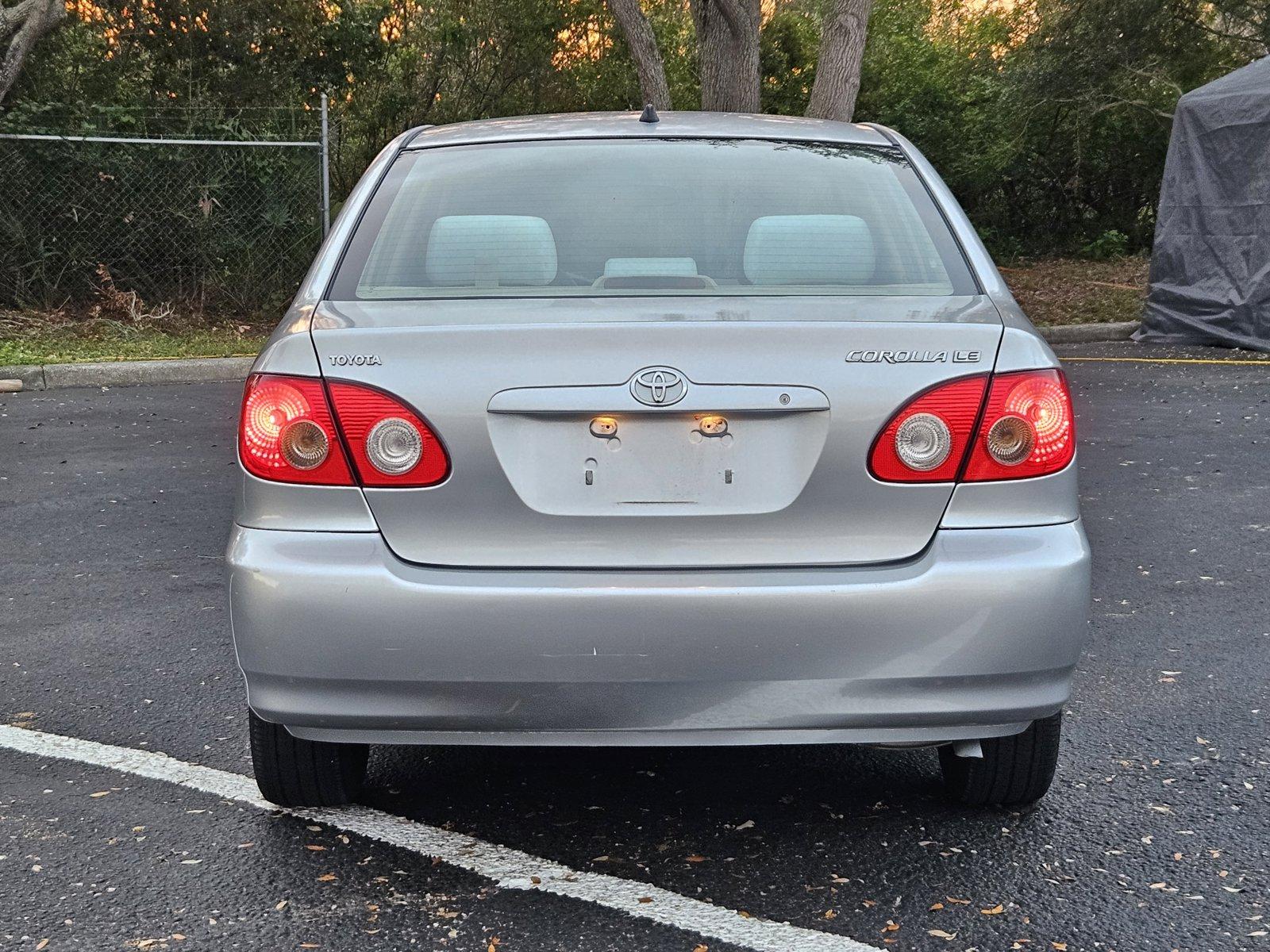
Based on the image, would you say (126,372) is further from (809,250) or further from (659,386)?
(659,386)

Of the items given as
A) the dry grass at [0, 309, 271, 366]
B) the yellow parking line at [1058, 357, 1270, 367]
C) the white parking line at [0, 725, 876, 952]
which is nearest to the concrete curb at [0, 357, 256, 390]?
the dry grass at [0, 309, 271, 366]

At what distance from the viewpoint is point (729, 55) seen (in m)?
15.5

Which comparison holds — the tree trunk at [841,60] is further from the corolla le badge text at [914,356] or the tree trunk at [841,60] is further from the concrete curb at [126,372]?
the corolla le badge text at [914,356]

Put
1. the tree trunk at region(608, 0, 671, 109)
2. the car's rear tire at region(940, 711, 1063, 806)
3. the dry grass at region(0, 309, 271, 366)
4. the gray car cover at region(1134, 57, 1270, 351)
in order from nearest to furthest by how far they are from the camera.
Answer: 1. the car's rear tire at region(940, 711, 1063, 806)
2. the dry grass at region(0, 309, 271, 366)
3. the gray car cover at region(1134, 57, 1270, 351)
4. the tree trunk at region(608, 0, 671, 109)

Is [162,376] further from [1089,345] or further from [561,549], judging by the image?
[561,549]

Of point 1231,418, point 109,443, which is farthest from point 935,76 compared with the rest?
→ point 109,443

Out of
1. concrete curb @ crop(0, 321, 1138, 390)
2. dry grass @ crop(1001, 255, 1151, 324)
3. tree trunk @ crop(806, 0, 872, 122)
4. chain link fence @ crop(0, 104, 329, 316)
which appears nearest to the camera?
concrete curb @ crop(0, 321, 1138, 390)

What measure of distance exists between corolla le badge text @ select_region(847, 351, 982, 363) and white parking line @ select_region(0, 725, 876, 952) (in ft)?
3.46

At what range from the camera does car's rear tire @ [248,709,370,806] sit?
3.01m

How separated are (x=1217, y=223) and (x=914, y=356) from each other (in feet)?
39.3

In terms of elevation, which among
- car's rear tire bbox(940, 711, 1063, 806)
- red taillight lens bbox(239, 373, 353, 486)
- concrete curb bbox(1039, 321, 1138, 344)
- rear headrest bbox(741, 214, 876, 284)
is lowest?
concrete curb bbox(1039, 321, 1138, 344)

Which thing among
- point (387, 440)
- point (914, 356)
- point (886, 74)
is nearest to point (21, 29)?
point (886, 74)

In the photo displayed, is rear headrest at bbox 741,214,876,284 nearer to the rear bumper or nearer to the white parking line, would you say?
the rear bumper

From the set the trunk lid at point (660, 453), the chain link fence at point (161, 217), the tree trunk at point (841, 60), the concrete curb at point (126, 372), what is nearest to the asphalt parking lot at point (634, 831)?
the trunk lid at point (660, 453)
